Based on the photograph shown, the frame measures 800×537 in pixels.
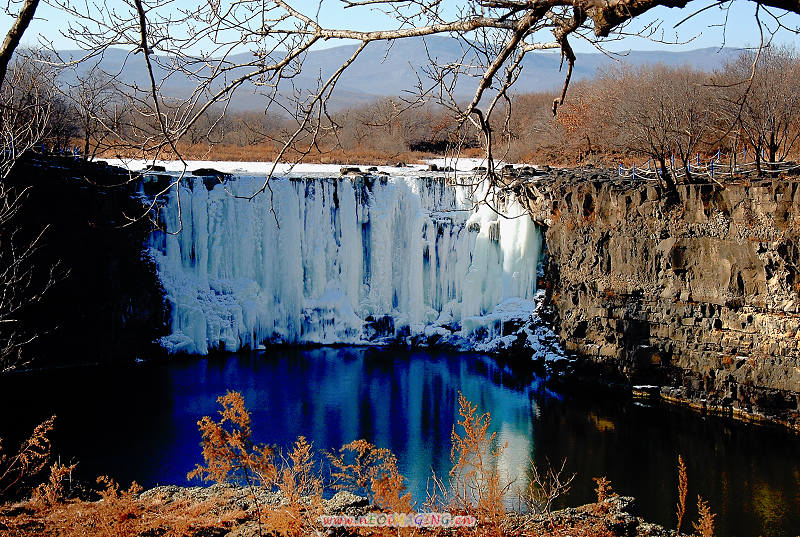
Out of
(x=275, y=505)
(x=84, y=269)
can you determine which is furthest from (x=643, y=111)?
(x=275, y=505)

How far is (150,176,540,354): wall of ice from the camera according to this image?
65.9ft

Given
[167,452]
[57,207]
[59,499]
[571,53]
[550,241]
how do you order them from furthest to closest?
[550,241] → [57,207] → [167,452] → [59,499] → [571,53]

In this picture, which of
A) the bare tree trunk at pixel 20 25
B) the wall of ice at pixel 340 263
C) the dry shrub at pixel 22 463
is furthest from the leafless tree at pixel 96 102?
the wall of ice at pixel 340 263

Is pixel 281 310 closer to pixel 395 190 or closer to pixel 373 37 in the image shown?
pixel 395 190

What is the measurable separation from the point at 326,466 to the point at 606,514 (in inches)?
203

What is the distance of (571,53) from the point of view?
349cm

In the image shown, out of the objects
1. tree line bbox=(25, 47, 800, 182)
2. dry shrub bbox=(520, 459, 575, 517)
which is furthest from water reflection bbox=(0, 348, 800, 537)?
tree line bbox=(25, 47, 800, 182)

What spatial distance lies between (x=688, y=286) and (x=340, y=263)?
10.0 metres

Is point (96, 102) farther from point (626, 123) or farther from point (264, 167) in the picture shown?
point (626, 123)

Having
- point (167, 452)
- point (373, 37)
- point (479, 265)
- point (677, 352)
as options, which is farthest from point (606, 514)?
point (479, 265)

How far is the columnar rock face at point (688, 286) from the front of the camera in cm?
1394

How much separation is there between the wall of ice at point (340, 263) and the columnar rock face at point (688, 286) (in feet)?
7.28

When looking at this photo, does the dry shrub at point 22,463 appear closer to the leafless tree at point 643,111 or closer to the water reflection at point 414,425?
the water reflection at point 414,425

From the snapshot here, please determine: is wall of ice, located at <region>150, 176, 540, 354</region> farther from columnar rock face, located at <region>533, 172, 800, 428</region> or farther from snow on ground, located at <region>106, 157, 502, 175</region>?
columnar rock face, located at <region>533, 172, 800, 428</region>
